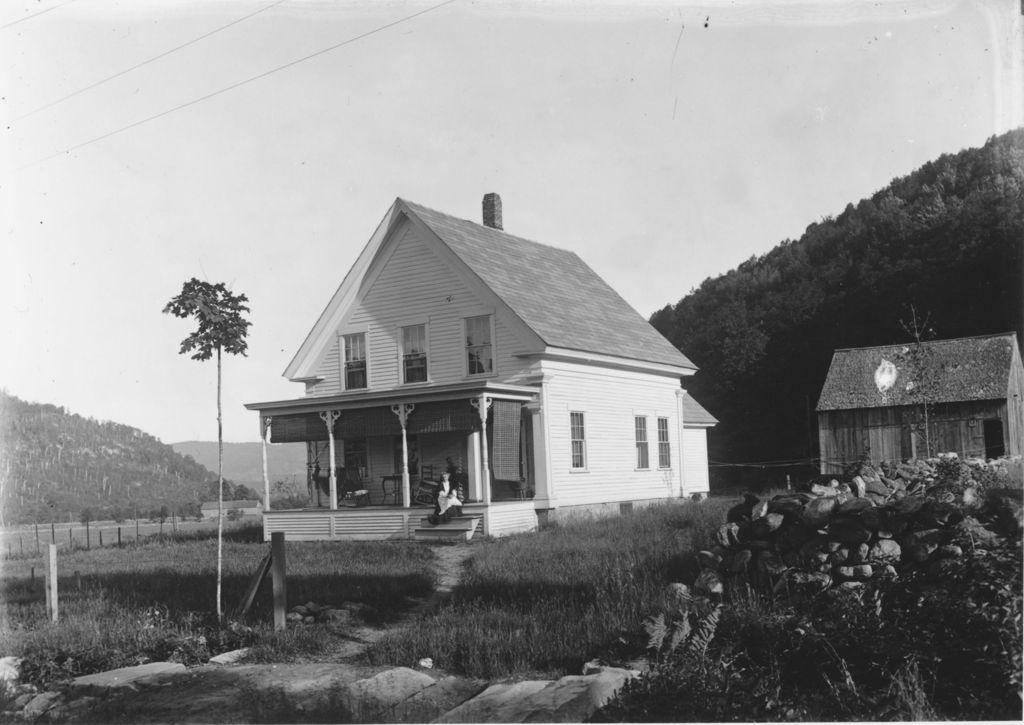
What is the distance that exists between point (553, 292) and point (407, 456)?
22.7 feet

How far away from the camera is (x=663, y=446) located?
1127 inches

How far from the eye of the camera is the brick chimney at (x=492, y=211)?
30.2m

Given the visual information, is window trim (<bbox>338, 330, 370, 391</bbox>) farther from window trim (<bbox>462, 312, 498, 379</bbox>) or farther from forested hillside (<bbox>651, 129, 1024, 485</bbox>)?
forested hillside (<bbox>651, 129, 1024, 485</bbox>)

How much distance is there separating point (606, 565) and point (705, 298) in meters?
52.0

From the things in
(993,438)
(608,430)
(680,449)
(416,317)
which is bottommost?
(993,438)

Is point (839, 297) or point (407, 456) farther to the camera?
point (839, 297)

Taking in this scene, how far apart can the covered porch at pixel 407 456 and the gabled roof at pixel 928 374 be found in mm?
14969

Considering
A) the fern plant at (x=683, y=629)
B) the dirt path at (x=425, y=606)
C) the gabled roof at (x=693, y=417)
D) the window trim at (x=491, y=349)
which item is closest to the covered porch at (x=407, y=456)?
the window trim at (x=491, y=349)

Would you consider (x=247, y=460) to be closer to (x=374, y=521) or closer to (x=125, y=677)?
(x=374, y=521)

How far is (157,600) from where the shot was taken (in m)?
13.4

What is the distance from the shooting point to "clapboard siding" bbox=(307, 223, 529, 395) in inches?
928

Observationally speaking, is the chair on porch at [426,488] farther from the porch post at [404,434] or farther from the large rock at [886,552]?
the large rock at [886,552]

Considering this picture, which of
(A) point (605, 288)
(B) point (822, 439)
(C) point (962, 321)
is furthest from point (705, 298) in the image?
(A) point (605, 288)

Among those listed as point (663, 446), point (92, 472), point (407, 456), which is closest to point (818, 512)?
point (407, 456)
